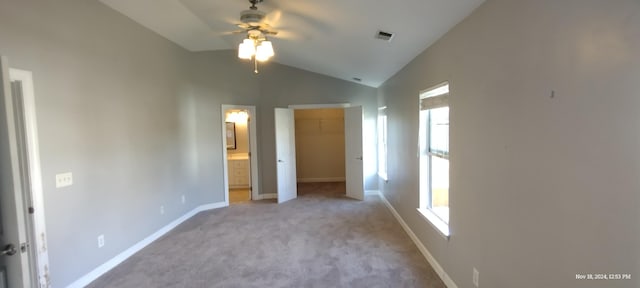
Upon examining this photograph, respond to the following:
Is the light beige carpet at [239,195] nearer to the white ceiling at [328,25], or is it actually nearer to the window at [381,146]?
the window at [381,146]

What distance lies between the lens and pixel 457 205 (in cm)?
265

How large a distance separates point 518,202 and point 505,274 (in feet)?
1.67

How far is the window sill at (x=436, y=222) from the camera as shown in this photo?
9.63 ft

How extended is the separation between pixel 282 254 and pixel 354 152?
10.6 ft

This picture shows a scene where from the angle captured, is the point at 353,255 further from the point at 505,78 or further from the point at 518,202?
the point at 505,78

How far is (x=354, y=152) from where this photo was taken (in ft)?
21.3

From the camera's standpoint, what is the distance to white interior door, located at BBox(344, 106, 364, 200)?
639 centimetres

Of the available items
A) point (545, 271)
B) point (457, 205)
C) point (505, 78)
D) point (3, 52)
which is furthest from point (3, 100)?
point (457, 205)

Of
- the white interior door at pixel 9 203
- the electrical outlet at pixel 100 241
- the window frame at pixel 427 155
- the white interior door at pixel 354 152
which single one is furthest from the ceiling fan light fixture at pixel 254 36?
the white interior door at pixel 354 152

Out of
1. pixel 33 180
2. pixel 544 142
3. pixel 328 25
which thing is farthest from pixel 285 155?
pixel 544 142

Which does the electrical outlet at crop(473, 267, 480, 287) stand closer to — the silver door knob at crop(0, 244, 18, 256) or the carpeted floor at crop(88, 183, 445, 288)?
the carpeted floor at crop(88, 183, 445, 288)

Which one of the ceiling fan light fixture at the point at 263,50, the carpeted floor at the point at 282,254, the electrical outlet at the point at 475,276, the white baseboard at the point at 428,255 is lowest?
the carpeted floor at the point at 282,254

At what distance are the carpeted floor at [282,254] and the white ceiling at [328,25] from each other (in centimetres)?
238

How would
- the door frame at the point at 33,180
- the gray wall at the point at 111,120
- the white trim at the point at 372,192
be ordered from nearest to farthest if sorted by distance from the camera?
1. the door frame at the point at 33,180
2. the gray wall at the point at 111,120
3. the white trim at the point at 372,192
